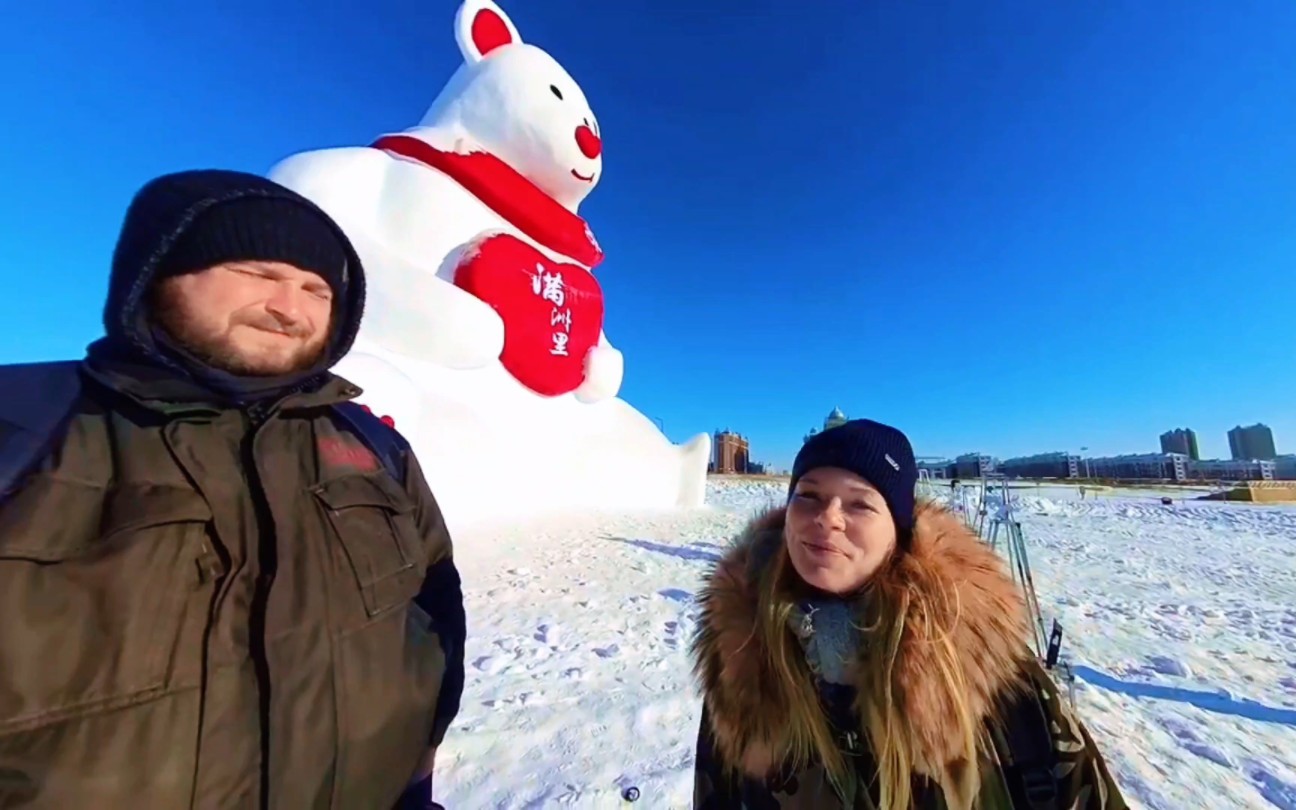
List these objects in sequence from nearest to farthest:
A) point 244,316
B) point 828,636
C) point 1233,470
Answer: point 244,316 < point 828,636 < point 1233,470

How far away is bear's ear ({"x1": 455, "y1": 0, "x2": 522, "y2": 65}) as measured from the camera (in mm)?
7359

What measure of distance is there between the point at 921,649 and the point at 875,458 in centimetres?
44

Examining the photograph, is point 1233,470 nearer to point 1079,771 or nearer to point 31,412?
point 1079,771

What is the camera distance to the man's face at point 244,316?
1.03 metres

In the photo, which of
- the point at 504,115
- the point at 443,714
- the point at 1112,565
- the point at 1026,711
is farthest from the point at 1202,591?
the point at 504,115

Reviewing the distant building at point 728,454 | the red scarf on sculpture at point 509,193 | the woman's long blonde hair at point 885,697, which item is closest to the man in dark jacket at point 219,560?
the woman's long blonde hair at point 885,697

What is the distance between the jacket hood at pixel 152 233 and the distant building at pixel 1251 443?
84895 millimetres

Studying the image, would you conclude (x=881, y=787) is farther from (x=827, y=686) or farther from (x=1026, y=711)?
(x=1026, y=711)

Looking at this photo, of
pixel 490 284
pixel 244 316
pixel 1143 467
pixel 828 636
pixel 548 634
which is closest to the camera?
pixel 244 316

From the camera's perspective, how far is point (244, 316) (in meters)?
1.06

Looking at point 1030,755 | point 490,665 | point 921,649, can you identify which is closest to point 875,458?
point 921,649

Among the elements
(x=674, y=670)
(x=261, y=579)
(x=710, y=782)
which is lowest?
(x=674, y=670)

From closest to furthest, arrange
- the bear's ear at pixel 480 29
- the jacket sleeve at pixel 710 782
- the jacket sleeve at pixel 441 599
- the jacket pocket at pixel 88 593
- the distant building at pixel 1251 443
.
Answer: the jacket pocket at pixel 88 593 < the jacket sleeve at pixel 441 599 < the jacket sleeve at pixel 710 782 < the bear's ear at pixel 480 29 < the distant building at pixel 1251 443

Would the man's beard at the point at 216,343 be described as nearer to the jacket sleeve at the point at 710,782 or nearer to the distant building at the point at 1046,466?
the jacket sleeve at the point at 710,782
